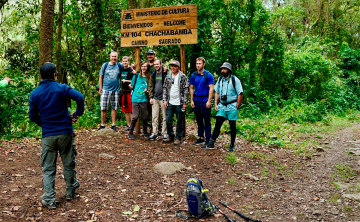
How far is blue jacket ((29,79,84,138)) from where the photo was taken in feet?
14.0

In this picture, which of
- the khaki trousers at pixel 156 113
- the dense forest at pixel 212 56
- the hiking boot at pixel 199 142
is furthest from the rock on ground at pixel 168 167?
the dense forest at pixel 212 56

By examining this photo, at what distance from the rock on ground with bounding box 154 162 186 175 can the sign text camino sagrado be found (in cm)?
343

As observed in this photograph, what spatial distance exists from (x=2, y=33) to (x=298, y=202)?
59.9 ft

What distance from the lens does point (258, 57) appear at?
13.8m

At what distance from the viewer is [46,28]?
7.72 m

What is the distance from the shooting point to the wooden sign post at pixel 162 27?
312 inches

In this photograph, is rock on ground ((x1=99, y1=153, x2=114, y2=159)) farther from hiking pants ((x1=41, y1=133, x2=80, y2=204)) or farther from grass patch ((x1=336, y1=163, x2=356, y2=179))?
grass patch ((x1=336, y1=163, x2=356, y2=179))

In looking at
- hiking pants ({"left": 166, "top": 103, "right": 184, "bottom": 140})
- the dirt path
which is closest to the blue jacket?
the dirt path

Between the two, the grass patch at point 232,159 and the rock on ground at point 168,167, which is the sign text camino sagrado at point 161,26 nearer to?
the grass patch at point 232,159

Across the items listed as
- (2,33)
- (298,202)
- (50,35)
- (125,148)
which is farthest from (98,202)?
(2,33)

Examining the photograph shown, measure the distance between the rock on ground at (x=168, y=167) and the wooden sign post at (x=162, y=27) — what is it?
8.28ft

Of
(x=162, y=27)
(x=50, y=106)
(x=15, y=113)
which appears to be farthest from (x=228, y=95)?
(x=15, y=113)

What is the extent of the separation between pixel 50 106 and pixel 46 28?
14.3 feet

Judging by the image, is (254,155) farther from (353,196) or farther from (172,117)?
(353,196)
